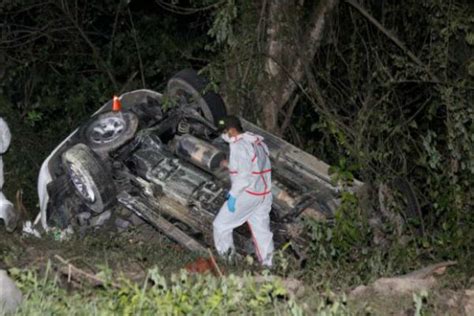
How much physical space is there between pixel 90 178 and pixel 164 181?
62 centimetres

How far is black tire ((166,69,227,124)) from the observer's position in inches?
409

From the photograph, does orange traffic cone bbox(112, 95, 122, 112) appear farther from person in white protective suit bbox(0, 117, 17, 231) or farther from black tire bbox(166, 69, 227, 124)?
person in white protective suit bbox(0, 117, 17, 231)

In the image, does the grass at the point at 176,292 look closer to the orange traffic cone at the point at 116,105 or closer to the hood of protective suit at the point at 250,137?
the hood of protective suit at the point at 250,137

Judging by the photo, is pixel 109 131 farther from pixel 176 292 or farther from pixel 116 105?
pixel 176 292

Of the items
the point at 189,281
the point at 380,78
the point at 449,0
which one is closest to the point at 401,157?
the point at 380,78

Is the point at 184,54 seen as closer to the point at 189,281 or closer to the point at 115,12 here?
the point at 115,12

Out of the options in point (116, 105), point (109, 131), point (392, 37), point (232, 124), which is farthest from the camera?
point (392, 37)

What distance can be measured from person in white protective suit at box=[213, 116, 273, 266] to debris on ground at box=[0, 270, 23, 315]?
350cm

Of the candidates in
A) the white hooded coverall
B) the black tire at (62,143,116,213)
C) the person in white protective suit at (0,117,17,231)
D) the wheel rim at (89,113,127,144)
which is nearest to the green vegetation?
the white hooded coverall

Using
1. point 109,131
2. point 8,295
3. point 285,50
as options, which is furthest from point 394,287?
point 285,50

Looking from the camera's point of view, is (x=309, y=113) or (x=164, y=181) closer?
(x=164, y=181)

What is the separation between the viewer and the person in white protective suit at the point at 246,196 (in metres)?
9.12

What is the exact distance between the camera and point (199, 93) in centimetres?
1058

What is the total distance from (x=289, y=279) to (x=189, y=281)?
2.72 ft
